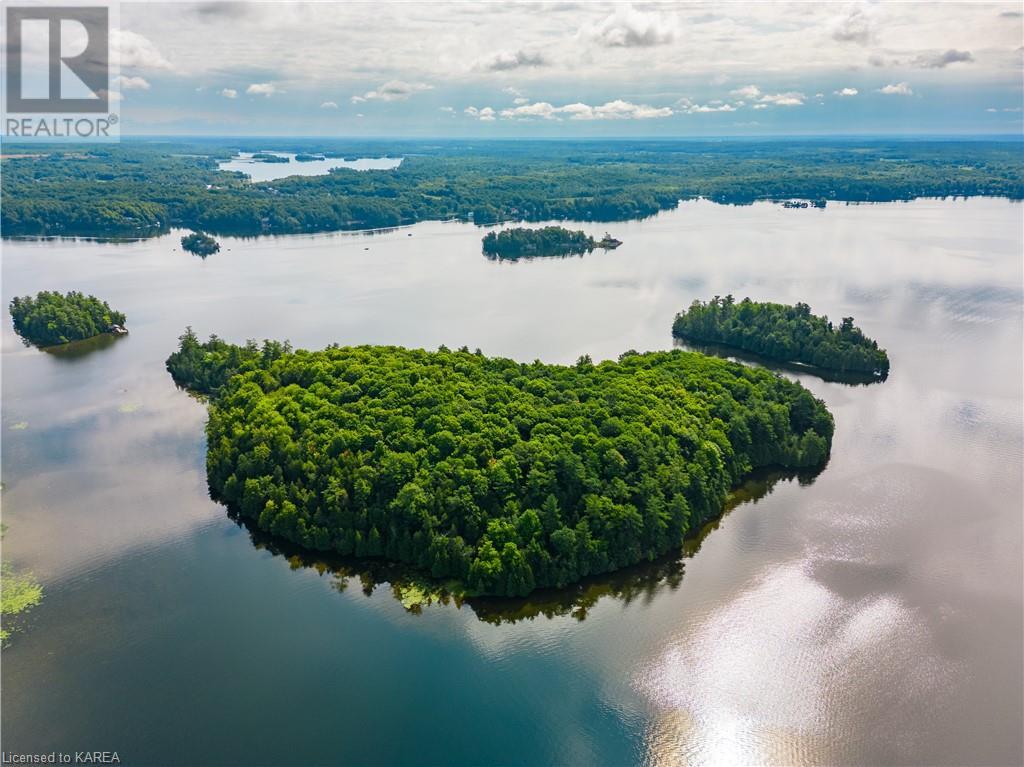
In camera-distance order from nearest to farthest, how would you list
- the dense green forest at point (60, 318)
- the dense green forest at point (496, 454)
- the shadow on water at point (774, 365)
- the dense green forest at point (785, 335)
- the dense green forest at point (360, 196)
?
1. the dense green forest at point (496, 454)
2. the shadow on water at point (774, 365)
3. the dense green forest at point (785, 335)
4. the dense green forest at point (60, 318)
5. the dense green forest at point (360, 196)

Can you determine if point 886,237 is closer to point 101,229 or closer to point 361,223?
point 361,223

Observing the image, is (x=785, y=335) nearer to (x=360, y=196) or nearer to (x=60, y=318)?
(x=60, y=318)

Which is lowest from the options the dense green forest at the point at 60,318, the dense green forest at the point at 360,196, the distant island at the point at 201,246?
the dense green forest at the point at 60,318

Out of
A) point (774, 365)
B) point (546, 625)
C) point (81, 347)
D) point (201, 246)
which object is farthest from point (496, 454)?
point (201, 246)

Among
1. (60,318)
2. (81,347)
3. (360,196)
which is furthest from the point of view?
(360,196)

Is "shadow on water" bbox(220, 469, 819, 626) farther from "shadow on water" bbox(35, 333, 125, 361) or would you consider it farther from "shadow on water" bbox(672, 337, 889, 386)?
"shadow on water" bbox(35, 333, 125, 361)

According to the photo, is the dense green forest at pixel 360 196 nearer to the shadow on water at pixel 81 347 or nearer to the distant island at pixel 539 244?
the distant island at pixel 539 244

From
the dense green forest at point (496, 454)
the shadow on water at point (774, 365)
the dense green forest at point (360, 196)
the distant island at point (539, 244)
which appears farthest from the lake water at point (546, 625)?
the dense green forest at point (360, 196)
